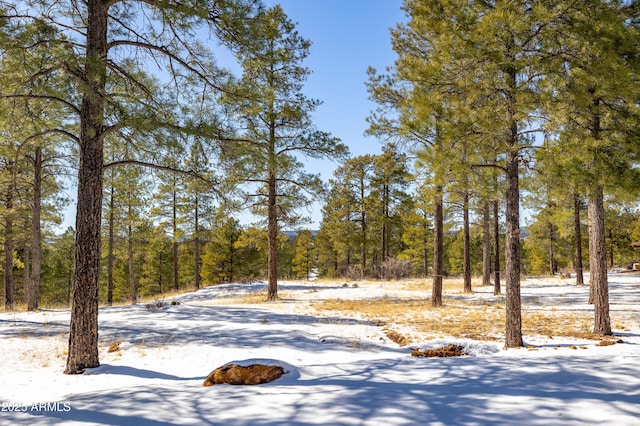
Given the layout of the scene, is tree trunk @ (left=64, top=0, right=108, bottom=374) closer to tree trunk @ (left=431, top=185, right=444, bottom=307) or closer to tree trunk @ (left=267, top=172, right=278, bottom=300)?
tree trunk @ (left=267, top=172, right=278, bottom=300)

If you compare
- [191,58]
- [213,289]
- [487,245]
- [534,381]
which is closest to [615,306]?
[487,245]

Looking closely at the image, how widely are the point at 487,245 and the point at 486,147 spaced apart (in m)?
13.1

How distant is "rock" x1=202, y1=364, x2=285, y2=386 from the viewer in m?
4.76

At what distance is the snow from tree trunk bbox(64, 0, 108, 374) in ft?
1.34

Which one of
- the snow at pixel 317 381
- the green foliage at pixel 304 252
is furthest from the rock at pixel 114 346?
the green foliage at pixel 304 252

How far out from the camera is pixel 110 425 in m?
3.45

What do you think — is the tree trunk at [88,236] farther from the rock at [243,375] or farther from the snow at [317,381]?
the rock at [243,375]

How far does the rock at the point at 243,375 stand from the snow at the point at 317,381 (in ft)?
0.50

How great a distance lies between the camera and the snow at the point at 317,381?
3502 millimetres

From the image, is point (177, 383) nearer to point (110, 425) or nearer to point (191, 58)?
point (110, 425)

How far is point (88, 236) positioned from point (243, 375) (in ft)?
11.0

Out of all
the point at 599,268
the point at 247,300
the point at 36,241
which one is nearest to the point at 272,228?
the point at 247,300

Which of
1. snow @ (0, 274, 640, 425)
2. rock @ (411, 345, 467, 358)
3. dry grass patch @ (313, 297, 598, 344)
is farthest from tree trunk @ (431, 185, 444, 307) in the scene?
rock @ (411, 345, 467, 358)

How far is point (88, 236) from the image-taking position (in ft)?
18.8
